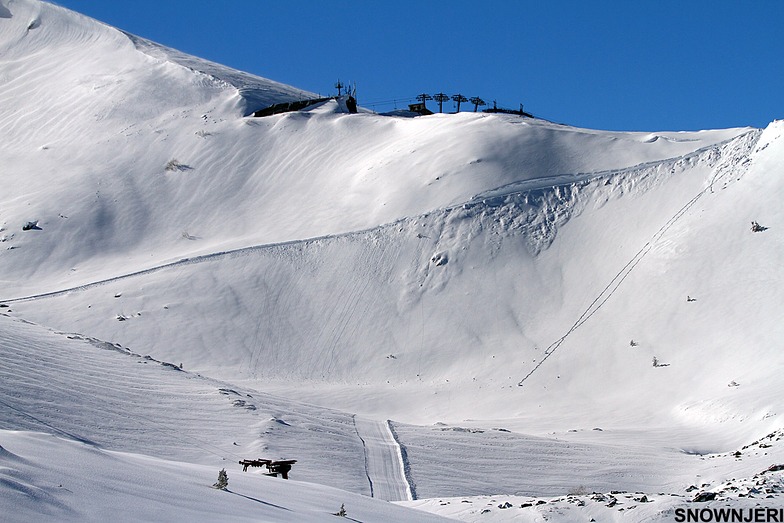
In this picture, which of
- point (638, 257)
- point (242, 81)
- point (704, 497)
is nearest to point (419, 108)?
point (242, 81)

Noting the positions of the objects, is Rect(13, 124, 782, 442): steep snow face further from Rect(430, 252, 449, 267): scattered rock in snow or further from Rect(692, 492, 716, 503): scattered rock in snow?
Rect(692, 492, 716, 503): scattered rock in snow

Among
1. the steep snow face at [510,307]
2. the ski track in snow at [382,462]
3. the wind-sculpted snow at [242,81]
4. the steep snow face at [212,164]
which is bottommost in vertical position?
the ski track in snow at [382,462]

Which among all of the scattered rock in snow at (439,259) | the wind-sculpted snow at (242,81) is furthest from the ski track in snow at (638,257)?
the wind-sculpted snow at (242,81)

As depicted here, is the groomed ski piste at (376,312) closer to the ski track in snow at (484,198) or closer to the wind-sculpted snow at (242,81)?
the ski track in snow at (484,198)

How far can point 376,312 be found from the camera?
2867 cm

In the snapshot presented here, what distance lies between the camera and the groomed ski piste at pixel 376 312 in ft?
50.9

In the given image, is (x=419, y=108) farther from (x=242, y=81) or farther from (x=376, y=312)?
(x=376, y=312)

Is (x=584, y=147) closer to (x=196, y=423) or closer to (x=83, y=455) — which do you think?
(x=196, y=423)

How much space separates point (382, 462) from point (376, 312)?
1099cm

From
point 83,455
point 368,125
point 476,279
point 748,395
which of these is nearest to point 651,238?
point 476,279

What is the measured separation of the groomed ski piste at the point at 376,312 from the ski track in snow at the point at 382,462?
0.08 meters

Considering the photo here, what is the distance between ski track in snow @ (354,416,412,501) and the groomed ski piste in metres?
0.08

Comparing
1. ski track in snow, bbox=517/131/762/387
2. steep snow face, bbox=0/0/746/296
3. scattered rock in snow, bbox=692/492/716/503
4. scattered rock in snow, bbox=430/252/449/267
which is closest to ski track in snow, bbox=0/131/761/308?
ski track in snow, bbox=517/131/762/387

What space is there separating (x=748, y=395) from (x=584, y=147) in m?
14.9
